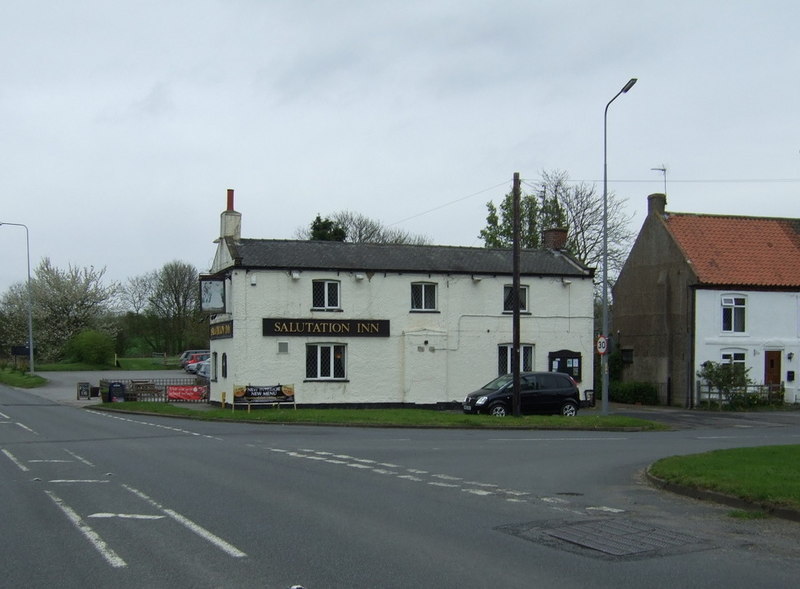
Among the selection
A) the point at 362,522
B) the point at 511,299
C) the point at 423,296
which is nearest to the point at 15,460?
the point at 362,522

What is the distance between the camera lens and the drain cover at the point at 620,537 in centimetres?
866

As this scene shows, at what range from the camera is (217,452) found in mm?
17562

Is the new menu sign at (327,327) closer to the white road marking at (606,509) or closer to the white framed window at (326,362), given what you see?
the white framed window at (326,362)

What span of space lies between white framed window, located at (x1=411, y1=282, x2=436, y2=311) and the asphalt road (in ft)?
55.5

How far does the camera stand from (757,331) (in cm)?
3900

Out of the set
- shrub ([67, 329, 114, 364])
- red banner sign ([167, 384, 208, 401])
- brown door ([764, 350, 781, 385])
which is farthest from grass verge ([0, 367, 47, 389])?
brown door ([764, 350, 781, 385])

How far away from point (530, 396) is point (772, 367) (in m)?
15.2

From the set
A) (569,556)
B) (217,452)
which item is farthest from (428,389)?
(569,556)

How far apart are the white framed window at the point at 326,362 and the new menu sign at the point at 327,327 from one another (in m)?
0.56

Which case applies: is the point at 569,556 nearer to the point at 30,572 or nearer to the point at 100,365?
the point at 30,572

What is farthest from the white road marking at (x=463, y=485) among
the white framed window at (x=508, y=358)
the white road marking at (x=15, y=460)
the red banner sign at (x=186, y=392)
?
the red banner sign at (x=186, y=392)

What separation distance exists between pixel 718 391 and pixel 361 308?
1584cm

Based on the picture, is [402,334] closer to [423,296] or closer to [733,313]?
[423,296]

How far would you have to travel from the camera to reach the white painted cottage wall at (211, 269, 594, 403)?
33531mm
